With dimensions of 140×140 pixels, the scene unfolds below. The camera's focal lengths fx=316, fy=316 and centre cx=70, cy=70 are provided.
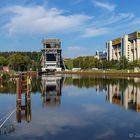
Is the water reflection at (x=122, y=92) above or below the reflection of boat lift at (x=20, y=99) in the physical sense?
below

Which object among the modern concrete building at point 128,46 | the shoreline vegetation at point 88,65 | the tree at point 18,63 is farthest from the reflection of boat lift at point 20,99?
the modern concrete building at point 128,46

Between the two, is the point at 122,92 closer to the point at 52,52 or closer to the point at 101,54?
the point at 52,52

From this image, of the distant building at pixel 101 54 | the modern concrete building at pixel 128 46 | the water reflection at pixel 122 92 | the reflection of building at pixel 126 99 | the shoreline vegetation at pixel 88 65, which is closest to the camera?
the reflection of building at pixel 126 99

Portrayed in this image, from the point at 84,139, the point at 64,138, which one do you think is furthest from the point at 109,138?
the point at 64,138

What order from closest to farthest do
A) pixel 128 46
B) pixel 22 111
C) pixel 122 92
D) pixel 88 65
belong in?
pixel 22 111 < pixel 122 92 < pixel 88 65 < pixel 128 46

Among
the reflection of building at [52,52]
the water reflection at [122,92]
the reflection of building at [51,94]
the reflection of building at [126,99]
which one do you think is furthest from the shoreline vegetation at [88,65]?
the reflection of building at [126,99]

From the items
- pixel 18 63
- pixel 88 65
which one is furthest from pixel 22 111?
pixel 88 65

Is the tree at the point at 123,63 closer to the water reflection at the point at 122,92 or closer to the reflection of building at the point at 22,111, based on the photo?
the water reflection at the point at 122,92

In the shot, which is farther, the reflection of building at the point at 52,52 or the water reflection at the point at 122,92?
the reflection of building at the point at 52,52

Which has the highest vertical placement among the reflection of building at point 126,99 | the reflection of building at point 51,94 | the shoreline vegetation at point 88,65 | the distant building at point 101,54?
the distant building at point 101,54

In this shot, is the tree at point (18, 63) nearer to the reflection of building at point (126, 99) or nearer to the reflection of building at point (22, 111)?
the reflection of building at point (126, 99)

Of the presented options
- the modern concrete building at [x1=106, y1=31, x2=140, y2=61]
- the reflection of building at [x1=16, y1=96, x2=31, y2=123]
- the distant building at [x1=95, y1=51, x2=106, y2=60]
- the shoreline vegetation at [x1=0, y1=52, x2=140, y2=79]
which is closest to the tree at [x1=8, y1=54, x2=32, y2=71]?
the shoreline vegetation at [x1=0, y1=52, x2=140, y2=79]

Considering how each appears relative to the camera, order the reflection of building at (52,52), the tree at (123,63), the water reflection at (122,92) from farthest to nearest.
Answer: the reflection of building at (52,52)
the tree at (123,63)
the water reflection at (122,92)

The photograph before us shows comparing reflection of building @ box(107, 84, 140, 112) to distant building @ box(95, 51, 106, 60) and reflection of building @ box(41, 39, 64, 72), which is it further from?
distant building @ box(95, 51, 106, 60)
